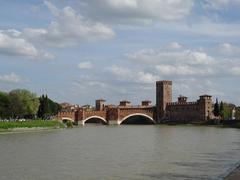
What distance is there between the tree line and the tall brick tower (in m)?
46.8

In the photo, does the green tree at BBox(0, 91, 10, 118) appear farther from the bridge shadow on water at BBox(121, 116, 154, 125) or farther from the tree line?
→ the bridge shadow on water at BBox(121, 116, 154, 125)

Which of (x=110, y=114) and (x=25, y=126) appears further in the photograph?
(x=110, y=114)

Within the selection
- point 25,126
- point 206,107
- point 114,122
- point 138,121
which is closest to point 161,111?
point 138,121

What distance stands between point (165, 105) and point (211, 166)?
339 ft

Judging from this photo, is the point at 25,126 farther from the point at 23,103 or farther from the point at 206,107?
the point at 206,107

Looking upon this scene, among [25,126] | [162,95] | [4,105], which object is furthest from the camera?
[162,95]

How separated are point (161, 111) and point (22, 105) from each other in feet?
192

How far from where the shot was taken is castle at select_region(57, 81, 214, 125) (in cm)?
11125

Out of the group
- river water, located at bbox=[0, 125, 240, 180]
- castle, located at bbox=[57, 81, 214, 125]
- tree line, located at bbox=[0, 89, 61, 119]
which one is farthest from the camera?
castle, located at bbox=[57, 81, 214, 125]

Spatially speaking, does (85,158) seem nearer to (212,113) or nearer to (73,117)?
(73,117)

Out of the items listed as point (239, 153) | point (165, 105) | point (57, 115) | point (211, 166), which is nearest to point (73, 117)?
point (57, 115)

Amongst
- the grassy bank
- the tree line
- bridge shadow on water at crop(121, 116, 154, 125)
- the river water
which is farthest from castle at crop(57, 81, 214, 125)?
the river water

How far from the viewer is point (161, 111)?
12581 cm

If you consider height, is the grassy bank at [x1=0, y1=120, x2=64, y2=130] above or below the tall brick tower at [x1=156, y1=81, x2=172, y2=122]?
below
